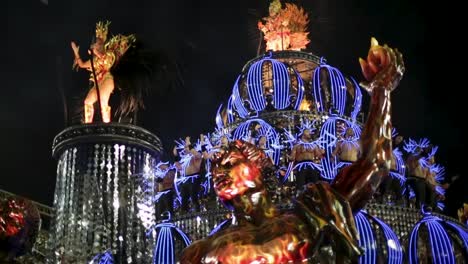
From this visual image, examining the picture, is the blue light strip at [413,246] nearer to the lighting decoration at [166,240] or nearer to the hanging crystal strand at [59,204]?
the lighting decoration at [166,240]

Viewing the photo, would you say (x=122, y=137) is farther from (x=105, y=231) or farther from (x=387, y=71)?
(x=387, y=71)

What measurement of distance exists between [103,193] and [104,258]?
0.40 m

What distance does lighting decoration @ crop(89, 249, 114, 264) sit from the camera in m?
4.27

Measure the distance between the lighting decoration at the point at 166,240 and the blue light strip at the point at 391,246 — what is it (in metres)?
2.68

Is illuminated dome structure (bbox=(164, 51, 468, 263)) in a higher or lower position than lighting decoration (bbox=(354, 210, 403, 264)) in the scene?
higher

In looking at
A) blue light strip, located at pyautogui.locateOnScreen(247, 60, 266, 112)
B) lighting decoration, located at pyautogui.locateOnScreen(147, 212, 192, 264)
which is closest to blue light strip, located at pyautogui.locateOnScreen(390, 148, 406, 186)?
blue light strip, located at pyautogui.locateOnScreen(247, 60, 266, 112)

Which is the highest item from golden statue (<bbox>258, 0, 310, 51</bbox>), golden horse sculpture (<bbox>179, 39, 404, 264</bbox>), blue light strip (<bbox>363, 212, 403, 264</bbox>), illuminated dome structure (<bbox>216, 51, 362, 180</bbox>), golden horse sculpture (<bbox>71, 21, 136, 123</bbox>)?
golden statue (<bbox>258, 0, 310, 51</bbox>)

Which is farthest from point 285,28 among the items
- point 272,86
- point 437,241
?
point 437,241

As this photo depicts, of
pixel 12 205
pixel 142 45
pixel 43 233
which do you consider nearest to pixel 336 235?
pixel 12 205

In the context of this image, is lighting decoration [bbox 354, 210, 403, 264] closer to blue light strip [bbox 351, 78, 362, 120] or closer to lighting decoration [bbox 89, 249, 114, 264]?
blue light strip [bbox 351, 78, 362, 120]

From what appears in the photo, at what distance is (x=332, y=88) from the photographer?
422 inches

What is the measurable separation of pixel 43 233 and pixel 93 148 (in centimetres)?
238

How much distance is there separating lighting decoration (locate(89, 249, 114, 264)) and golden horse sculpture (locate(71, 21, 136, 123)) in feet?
3.70

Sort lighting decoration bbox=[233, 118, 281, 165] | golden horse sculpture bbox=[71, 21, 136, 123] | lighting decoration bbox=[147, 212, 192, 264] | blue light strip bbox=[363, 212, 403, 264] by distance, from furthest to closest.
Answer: lighting decoration bbox=[233, 118, 281, 165]
lighting decoration bbox=[147, 212, 192, 264]
blue light strip bbox=[363, 212, 403, 264]
golden horse sculpture bbox=[71, 21, 136, 123]
